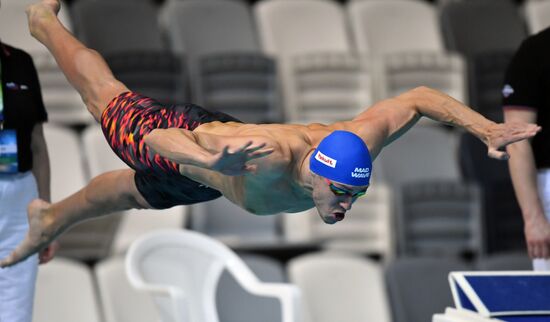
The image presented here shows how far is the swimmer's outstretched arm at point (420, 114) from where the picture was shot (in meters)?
4.68

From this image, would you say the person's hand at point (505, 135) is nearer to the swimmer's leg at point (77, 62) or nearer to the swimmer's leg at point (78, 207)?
the swimmer's leg at point (78, 207)

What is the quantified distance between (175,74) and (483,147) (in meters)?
2.08

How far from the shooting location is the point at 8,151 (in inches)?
202

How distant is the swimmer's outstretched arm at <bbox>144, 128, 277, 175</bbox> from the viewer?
13.0ft

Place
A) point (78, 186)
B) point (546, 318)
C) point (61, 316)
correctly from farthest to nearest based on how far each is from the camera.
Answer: point (78, 186), point (61, 316), point (546, 318)

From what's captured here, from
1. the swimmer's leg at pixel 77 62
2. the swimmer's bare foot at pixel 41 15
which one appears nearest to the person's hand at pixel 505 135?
the swimmer's leg at pixel 77 62

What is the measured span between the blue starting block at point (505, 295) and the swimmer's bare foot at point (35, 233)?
1.73 meters

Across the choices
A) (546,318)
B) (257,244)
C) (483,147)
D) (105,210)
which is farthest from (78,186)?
(546,318)

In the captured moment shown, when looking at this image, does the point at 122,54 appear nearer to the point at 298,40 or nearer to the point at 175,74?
the point at 175,74

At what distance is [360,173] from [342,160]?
0.31 ft

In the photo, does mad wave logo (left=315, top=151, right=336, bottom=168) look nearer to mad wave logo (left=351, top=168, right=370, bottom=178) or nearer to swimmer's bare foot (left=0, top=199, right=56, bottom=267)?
mad wave logo (left=351, top=168, right=370, bottom=178)

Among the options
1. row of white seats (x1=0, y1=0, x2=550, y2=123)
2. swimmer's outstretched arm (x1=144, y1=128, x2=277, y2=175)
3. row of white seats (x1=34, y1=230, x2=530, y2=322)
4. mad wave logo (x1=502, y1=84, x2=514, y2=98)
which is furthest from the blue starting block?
row of white seats (x1=0, y1=0, x2=550, y2=123)

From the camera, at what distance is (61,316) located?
6.12 m

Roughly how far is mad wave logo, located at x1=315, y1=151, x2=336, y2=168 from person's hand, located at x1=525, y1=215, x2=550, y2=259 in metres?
1.22
